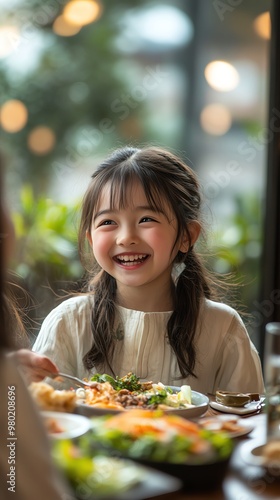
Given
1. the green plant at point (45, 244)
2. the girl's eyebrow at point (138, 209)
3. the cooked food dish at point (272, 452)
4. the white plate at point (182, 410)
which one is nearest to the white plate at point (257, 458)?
the cooked food dish at point (272, 452)

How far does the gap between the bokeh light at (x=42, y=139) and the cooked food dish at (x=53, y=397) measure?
225 cm

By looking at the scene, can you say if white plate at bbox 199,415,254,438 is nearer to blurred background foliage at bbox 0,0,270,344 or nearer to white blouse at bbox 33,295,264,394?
white blouse at bbox 33,295,264,394

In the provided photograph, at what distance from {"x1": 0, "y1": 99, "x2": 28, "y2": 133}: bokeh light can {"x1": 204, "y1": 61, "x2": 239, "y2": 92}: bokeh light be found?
91cm

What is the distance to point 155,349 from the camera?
204 cm

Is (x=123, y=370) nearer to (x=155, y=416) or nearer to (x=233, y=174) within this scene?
(x=155, y=416)

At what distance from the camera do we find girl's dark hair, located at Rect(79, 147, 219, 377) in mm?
2033

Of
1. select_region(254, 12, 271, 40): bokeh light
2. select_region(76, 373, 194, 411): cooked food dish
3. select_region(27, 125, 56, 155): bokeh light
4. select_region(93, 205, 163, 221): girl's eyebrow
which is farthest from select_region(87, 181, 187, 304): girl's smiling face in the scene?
select_region(254, 12, 271, 40): bokeh light

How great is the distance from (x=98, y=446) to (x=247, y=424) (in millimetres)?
419

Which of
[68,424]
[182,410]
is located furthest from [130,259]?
[68,424]

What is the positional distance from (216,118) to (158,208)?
5.77 ft

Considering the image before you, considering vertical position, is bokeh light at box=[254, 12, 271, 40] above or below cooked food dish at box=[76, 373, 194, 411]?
above

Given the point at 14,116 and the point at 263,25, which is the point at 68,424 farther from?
the point at 263,25

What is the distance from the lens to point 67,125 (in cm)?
355

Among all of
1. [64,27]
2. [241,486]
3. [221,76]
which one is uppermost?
A: [64,27]
